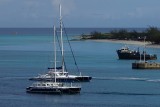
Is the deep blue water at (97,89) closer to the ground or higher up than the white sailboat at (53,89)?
closer to the ground

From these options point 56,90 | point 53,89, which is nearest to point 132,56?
point 53,89

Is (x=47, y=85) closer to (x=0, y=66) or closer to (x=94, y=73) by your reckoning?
(x=94, y=73)

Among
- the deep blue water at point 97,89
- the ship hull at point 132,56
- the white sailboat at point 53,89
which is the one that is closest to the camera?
the deep blue water at point 97,89

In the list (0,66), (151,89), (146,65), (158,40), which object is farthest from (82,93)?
(158,40)

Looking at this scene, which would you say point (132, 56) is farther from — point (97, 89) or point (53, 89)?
point (53, 89)

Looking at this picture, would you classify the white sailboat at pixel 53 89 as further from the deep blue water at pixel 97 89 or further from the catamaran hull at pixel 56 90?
the deep blue water at pixel 97 89

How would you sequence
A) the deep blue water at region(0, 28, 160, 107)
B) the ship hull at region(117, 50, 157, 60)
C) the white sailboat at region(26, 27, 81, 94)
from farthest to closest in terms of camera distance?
the ship hull at region(117, 50, 157, 60) → the white sailboat at region(26, 27, 81, 94) → the deep blue water at region(0, 28, 160, 107)

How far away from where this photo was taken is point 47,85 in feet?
230

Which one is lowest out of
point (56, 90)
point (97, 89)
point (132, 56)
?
point (132, 56)

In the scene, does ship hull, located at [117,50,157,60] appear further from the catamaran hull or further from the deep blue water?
the catamaran hull

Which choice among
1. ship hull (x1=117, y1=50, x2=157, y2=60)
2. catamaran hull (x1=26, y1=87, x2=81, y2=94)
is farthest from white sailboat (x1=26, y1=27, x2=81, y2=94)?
ship hull (x1=117, y1=50, x2=157, y2=60)

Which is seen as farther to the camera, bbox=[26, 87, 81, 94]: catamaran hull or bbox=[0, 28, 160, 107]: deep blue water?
bbox=[26, 87, 81, 94]: catamaran hull

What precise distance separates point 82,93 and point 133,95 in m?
5.22

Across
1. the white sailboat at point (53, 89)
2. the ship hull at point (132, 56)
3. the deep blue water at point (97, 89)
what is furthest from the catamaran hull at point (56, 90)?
the ship hull at point (132, 56)
